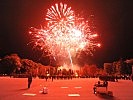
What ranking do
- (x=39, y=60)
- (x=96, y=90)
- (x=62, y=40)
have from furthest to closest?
(x=39, y=60) → (x=62, y=40) → (x=96, y=90)

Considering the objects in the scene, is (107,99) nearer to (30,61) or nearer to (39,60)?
(30,61)

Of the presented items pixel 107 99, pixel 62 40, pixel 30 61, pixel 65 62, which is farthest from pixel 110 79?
pixel 30 61

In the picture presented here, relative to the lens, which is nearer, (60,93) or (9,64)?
(60,93)

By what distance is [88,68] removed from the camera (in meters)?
122

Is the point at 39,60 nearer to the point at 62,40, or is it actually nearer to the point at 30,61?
the point at 30,61

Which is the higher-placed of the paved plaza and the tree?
the tree

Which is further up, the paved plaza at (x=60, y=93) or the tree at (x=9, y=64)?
the tree at (x=9, y=64)

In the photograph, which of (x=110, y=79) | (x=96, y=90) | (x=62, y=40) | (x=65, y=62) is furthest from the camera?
(x=65, y=62)

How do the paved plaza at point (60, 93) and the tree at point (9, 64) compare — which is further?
the tree at point (9, 64)

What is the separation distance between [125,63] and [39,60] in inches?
1477

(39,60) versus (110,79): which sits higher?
(39,60)

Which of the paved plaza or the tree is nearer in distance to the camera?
the paved plaza

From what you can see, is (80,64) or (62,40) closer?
(62,40)

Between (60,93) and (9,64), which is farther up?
(9,64)
